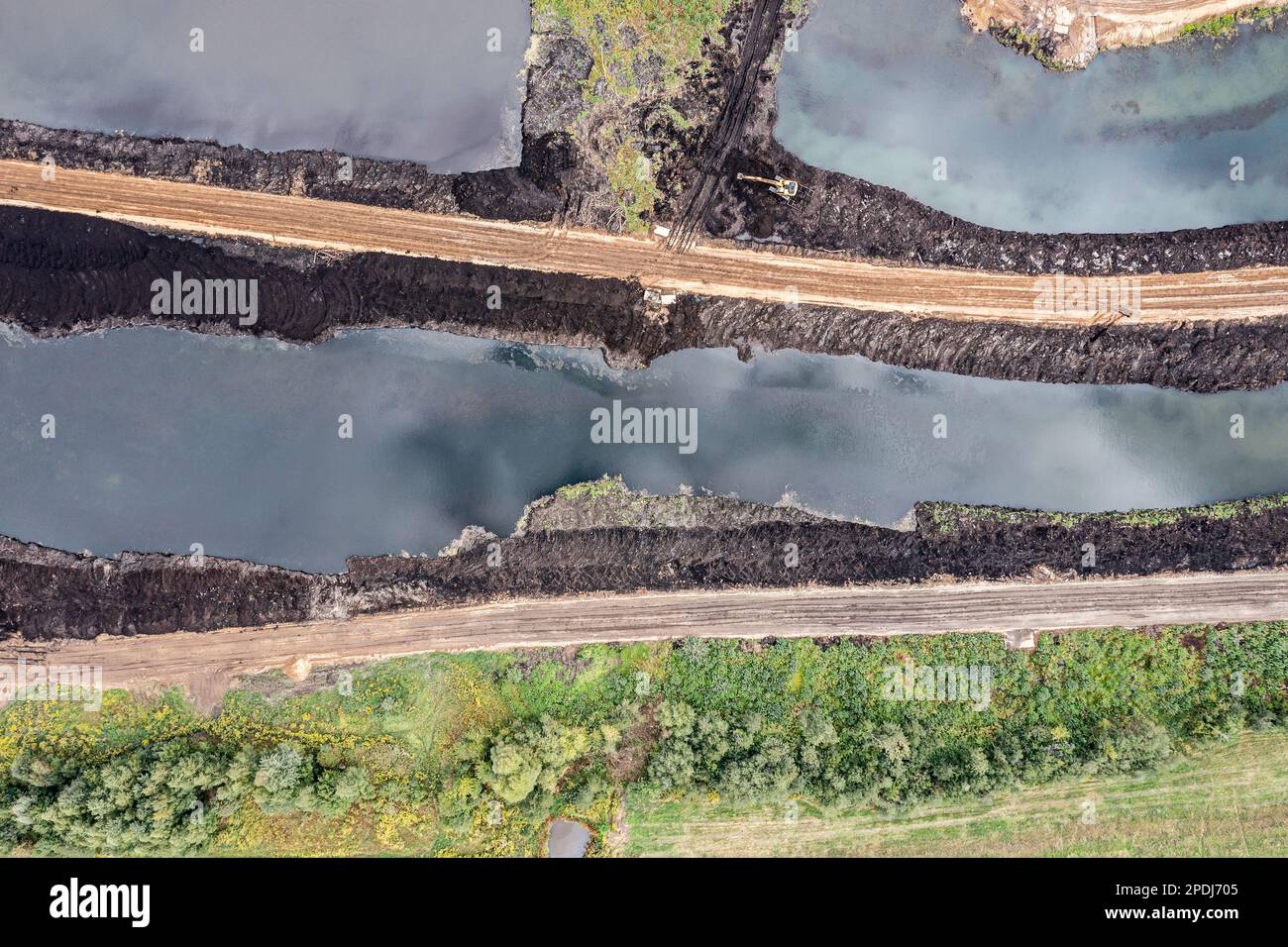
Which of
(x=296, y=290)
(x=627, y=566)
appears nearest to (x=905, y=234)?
(x=627, y=566)

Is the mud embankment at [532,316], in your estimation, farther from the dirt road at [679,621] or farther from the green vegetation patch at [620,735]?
the green vegetation patch at [620,735]

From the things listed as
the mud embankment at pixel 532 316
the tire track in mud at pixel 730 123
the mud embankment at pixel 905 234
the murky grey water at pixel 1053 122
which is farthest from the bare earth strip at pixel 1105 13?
the mud embankment at pixel 532 316

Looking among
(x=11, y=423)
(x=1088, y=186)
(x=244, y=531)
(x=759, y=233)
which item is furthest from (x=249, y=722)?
(x=1088, y=186)

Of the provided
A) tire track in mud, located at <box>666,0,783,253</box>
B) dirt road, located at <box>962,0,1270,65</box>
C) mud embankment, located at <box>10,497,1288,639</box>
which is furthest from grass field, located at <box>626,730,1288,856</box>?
dirt road, located at <box>962,0,1270,65</box>

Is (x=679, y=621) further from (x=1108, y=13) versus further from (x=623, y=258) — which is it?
(x=1108, y=13)

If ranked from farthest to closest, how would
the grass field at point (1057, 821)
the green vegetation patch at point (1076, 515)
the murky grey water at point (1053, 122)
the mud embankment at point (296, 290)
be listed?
the murky grey water at point (1053, 122), the green vegetation patch at point (1076, 515), the grass field at point (1057, 821), the mud embankment at point (296, 290)

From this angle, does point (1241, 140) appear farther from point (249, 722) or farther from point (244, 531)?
point (249, 722)

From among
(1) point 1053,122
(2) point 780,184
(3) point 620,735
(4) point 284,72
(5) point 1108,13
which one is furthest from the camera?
A: (1) point 1053,122
